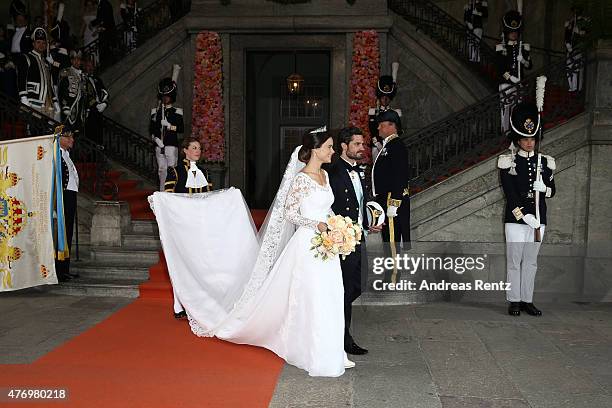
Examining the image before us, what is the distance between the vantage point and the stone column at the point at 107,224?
31.7 feet

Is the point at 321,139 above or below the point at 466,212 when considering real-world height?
above

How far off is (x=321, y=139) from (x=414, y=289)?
3866 millimetres

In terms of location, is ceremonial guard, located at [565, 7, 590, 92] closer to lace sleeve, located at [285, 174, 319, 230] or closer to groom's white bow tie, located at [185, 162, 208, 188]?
lace sleeve, located at [285, 174, 319, 230]

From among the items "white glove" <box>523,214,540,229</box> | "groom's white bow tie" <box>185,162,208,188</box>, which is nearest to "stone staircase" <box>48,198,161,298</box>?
"groom's white bow tie" <box>185,162,208,188</box>

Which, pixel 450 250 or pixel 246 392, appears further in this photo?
pixel 450 250

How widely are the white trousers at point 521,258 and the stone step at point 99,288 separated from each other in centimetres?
542

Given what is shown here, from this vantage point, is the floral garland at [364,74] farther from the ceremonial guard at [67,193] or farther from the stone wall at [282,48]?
the ceremonial guard at [67,193]

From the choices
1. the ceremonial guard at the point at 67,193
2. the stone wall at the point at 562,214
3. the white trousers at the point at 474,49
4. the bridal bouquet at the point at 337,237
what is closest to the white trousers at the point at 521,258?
the stone wall at the point at 562,214

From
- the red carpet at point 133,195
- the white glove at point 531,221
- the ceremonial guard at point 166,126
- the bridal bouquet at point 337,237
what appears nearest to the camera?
the bridal bouquet at point 337,237

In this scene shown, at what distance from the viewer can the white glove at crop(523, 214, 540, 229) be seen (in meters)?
7.42

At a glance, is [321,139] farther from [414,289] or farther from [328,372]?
[414,289]

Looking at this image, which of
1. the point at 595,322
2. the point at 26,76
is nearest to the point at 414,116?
the point at 595,322

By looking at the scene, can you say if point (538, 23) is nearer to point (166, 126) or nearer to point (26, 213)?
point (166, 126)

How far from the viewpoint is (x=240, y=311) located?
6293 mm
